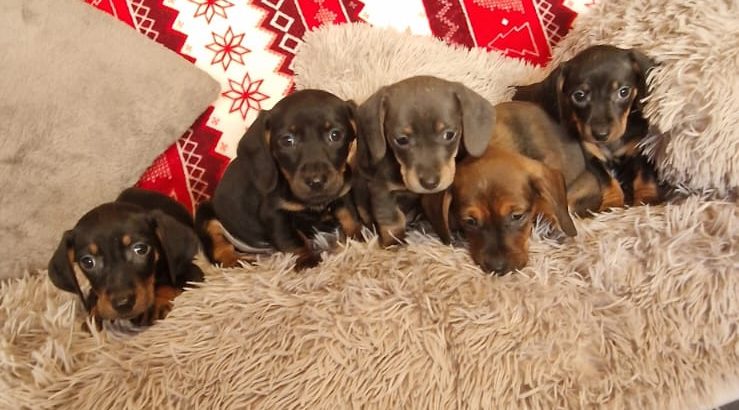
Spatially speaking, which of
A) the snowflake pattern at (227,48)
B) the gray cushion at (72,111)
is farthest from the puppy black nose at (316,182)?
the snowflake pattern at (227,48)

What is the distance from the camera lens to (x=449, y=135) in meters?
1.98

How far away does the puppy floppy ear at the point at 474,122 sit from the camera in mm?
1996

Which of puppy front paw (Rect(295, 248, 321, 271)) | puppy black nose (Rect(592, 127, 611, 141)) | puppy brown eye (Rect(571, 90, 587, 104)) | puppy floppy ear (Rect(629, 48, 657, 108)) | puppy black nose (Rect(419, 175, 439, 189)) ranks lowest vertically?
puppy front paw (Rect(295, 248, 321, 271))

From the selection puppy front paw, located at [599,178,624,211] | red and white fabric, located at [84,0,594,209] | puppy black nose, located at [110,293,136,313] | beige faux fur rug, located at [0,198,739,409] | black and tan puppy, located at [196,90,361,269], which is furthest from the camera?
red and white fabric, located at [84,0,594,209]

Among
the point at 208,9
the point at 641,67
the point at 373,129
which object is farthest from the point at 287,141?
the point at 641,67

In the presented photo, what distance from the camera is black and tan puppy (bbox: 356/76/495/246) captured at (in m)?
1.94

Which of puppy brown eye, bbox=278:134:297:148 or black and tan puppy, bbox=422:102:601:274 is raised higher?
black and tan puppy, bbox=422:102:601:274

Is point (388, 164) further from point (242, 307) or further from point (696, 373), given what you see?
point (696, 373)

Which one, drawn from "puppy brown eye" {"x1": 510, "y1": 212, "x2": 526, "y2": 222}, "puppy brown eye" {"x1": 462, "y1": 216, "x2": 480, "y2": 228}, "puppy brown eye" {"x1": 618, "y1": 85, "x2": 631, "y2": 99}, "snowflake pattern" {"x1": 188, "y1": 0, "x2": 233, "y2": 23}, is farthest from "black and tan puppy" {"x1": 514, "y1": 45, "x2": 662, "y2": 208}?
"snowflake pattern" {"x1": 188, "y1": 0, "x2": 233, "y2": 23}

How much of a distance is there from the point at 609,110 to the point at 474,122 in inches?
17.7

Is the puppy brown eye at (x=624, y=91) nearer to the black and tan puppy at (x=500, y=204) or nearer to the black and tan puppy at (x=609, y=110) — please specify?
the black and tan puppy at (x=609, y=110)

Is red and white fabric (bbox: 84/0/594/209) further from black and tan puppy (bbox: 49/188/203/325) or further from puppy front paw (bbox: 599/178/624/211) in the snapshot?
puppy front paw (bbox: 599/178/624/211)

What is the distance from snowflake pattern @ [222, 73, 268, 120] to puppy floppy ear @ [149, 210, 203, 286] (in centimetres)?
66

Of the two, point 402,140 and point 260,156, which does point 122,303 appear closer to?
point 260,156
